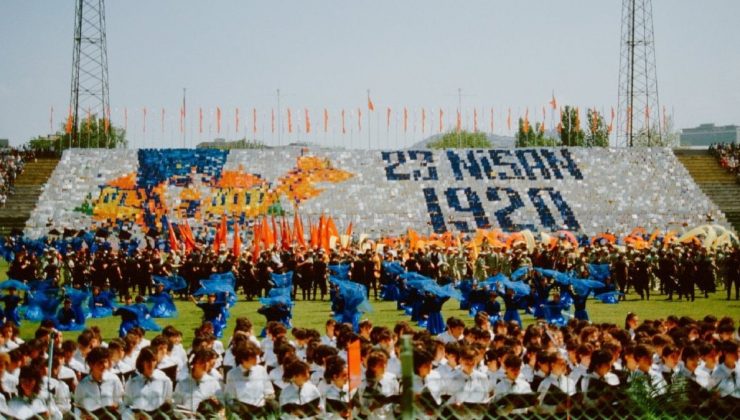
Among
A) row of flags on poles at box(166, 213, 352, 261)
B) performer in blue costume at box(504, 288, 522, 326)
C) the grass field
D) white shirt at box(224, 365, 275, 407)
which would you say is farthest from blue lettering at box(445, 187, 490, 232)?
white shirt at box(224, 365, 275, 407)

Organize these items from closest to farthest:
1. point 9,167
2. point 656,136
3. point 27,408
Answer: point 27,408
point 9,167
point 656,136

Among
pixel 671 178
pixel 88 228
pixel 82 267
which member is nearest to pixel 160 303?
pixel 82 267

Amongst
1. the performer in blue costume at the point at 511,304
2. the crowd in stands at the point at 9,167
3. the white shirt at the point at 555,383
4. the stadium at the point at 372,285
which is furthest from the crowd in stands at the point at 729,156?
the white shirt at the point at 555,383

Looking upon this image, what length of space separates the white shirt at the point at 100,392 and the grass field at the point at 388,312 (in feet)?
31.7

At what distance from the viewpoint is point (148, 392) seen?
7.79 metres

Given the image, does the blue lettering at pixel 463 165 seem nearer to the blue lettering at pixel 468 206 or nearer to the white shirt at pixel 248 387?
the blue lettering at pixel 468 206

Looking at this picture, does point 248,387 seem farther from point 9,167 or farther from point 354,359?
point 9,167

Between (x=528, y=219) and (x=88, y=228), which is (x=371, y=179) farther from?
(x=88, y=228)

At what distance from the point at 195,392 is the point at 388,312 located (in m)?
14.5

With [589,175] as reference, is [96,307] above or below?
below

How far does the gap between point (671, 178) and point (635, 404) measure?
47.0m

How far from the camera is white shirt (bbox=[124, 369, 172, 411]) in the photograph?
303 inches

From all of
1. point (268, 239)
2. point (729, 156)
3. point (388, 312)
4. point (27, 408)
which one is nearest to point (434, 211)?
point (268, 239)

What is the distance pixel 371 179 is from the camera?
51406 millimetres
